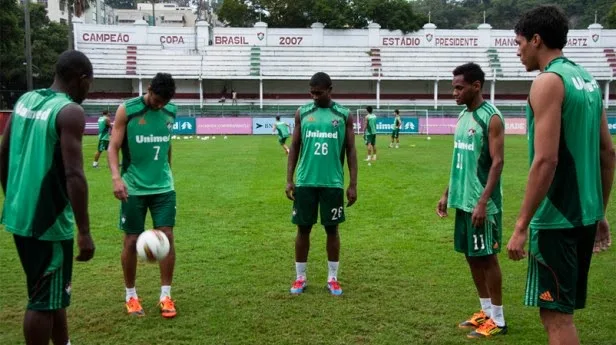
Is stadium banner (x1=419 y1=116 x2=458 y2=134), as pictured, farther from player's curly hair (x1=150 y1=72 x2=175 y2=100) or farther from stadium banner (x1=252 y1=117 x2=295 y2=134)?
player's curly hair (x1=150 y1=72 x2=175 y2=100)

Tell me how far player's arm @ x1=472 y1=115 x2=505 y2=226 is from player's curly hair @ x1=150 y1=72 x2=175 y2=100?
3.03 meters

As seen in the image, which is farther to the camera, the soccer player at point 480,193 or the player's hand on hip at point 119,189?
the player's hand on hip at point 119,189

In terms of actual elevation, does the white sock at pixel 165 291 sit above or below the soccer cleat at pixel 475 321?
above

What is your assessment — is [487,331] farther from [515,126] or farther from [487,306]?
[515,126]

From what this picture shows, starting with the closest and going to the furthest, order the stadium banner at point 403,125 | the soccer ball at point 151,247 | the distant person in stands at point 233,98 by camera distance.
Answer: the soccer ball at point 151,247, the stadium banner at point 403,125, the distant person in stands at point 233,98

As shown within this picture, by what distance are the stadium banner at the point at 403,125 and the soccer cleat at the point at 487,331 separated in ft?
123

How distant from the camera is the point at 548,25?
3.52 m

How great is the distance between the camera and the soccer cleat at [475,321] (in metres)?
5.36

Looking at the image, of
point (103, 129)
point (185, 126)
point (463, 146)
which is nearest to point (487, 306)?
point (463, 146)

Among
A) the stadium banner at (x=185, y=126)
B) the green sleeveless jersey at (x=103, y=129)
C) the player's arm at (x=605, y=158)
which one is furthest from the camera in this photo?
the stadium banner at (x=185, y=126)

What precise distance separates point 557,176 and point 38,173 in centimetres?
325

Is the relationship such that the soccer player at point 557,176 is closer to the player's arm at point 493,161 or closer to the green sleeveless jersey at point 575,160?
the green sleeveless jersey at point 575,160

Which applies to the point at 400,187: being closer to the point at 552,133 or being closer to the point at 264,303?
the point at 264,303

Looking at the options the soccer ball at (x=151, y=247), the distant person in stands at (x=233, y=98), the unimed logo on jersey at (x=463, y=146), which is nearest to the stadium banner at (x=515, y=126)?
the distant person in stands at (x=233, y=98)
